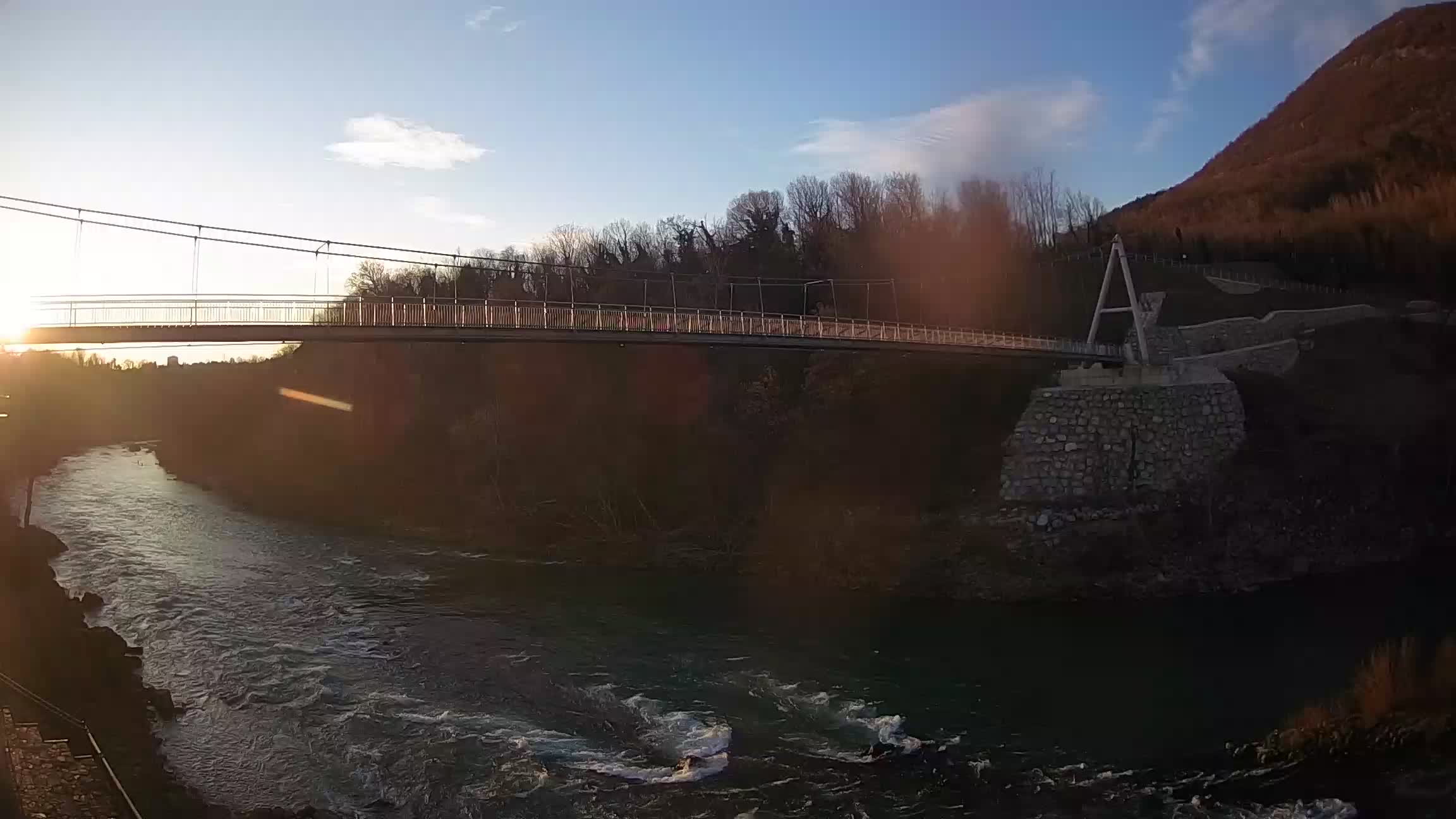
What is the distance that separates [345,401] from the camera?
157ft

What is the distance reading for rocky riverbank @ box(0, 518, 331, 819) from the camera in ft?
37.7

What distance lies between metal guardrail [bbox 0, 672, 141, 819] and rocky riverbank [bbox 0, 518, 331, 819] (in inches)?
5.3

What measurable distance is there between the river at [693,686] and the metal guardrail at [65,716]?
1.22 m

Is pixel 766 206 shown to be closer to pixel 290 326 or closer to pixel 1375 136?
pixel 290 326

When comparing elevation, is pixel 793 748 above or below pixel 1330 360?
below

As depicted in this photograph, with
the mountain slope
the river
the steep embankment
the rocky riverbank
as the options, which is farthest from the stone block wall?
the rocky riverbank

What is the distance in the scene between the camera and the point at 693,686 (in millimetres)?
16094

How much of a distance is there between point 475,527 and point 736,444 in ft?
31.6

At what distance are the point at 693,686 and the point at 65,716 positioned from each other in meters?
9.16

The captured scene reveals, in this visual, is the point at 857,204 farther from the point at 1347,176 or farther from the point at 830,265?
the point at 1347,176

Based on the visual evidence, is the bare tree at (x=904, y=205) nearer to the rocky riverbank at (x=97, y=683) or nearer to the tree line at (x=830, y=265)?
the tree line at (x=830, y=265)

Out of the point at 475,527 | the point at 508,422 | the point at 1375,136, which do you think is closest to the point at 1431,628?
the point at 475,527

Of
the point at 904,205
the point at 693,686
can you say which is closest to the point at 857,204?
the point at 904,205

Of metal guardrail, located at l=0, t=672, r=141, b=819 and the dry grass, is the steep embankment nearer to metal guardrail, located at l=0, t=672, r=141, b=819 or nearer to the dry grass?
the dry grass
